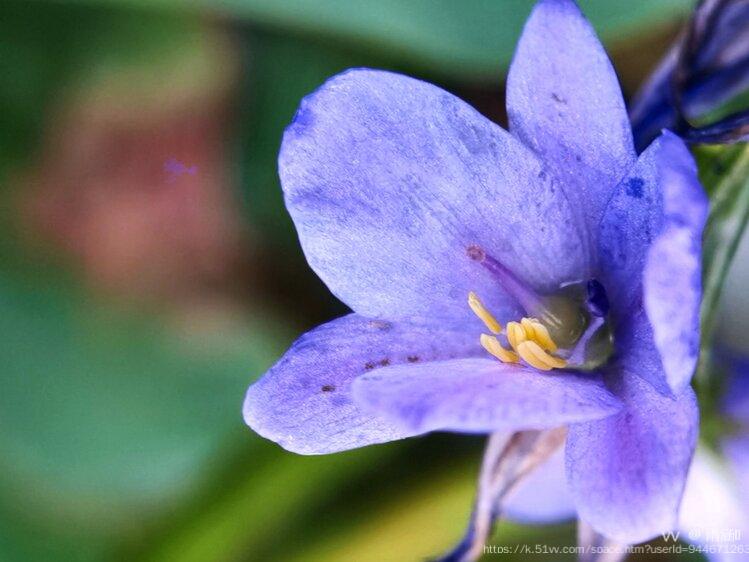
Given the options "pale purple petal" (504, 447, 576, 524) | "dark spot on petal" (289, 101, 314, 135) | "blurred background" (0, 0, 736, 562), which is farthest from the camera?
"blurred background" (0, 0, 736, 562)

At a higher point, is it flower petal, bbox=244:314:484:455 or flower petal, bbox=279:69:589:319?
flower petal, bbox=279:69:589:319

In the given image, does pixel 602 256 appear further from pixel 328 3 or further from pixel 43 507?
pixel 43 507

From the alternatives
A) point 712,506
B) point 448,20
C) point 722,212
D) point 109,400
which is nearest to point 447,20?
point 448,20

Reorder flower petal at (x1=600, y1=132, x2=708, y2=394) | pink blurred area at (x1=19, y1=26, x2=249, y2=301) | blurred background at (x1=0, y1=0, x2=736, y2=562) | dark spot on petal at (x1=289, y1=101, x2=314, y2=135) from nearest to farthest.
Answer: flower petal at (x1=600, y1=132, x2=708, y2=394) → dark spot on petal at (x1=289, y1=101, x2=314, y2=135) → blurred background at (x1=0, y1=0, x2=736, y2=562) → pink blurred area at (x1=19, y1=26, x2=249, y2=301)

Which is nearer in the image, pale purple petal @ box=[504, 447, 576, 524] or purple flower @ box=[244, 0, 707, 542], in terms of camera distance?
purple flower @ box=[244, 0, 707, 542]

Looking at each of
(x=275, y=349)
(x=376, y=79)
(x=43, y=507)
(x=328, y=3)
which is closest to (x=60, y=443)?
(x=43, y=507)

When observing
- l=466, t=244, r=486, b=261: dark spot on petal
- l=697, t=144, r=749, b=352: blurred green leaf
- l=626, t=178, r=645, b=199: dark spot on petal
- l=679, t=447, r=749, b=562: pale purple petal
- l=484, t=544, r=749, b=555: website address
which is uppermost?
l=626, t=178, r=645, b=199: dark spot on petal

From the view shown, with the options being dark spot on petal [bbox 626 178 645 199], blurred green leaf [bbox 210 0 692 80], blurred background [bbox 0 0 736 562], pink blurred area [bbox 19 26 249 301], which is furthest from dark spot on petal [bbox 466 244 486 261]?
pink blurred area [bbox 19 26 249 301]

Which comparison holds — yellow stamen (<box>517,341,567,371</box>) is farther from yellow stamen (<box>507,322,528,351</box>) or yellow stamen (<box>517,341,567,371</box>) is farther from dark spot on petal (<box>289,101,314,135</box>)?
dark spot on petal (<box>289,101,314,135</box>)
